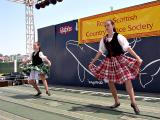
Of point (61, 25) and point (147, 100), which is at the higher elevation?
point (61, 25)

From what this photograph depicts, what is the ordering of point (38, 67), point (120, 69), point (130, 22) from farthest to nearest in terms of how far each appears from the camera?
1. point (130, 22)
2. point (38, 67)
3. point (120, 69)

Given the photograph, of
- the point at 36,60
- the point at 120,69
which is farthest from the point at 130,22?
the point at 120,69

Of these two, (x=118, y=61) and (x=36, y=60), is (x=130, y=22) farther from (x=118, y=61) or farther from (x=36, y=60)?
(x=118, y=61)

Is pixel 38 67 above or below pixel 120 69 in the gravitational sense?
above

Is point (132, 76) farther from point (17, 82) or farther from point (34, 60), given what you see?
point (17, 82)

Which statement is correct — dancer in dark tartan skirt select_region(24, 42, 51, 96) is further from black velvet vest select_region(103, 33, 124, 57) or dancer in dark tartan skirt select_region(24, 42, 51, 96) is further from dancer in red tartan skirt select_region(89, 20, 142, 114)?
black velvet vest select_region(103, 33, 124, 57)

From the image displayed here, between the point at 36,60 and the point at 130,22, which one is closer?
the point at 36,60

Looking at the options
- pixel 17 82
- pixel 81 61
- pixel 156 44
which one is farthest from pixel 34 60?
pixel 17 82

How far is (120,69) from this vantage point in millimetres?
5914

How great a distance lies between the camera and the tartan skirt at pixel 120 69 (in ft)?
19.2

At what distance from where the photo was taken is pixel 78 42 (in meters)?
11.1

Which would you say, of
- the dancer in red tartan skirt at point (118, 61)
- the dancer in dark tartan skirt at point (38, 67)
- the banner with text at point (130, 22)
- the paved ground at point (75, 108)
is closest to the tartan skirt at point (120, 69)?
the dancer in red tartan skirt at point (118, 61)

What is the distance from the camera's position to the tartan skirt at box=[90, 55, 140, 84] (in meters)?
5.86

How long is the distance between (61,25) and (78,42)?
1369mm
